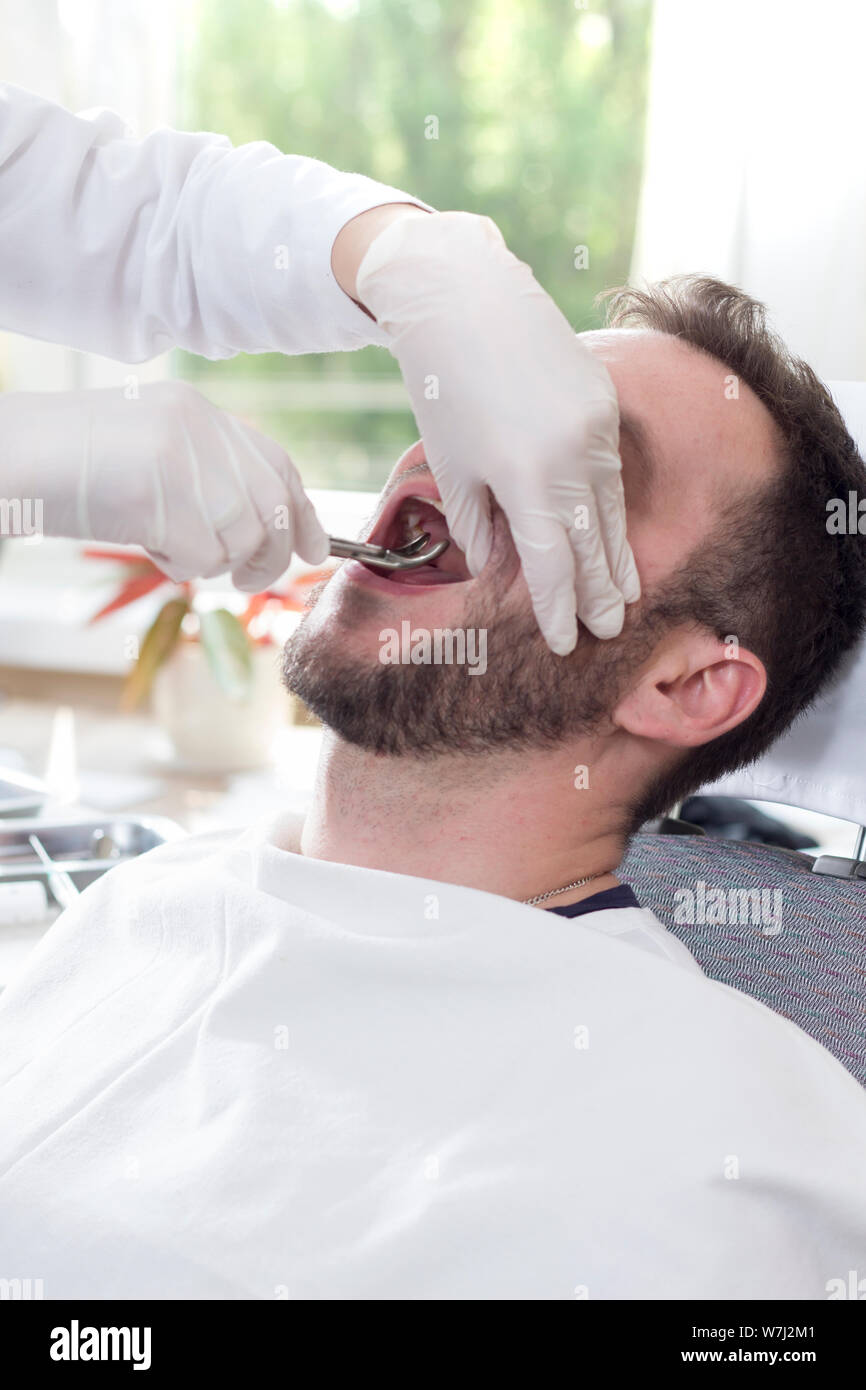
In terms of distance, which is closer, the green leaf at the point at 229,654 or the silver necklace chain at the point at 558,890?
the silver necklace chain at the point at 558,890

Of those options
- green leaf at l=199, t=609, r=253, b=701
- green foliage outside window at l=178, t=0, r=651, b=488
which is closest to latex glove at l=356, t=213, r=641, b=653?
green leaf at l=199, t=609, r=253, b=701

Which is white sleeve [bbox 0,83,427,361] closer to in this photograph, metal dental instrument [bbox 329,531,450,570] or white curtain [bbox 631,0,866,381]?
metal dental instrument [bbox 329,531,450,570]

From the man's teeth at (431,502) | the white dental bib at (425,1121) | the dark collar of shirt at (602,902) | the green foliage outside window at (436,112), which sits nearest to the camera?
the white dental bib at (425,1121)

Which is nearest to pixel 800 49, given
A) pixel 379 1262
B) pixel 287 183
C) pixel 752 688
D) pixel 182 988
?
pixel 287 183

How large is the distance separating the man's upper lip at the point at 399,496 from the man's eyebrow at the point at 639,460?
168 millimetres

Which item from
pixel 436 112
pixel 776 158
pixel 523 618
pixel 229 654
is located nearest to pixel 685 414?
pixel 523 618

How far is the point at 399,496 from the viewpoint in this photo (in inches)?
42.4

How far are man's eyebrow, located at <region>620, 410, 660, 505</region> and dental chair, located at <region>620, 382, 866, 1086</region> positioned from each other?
0.83 ft

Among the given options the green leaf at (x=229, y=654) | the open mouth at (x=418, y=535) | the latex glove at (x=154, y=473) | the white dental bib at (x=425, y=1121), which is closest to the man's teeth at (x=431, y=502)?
the open mouth at (x=418, y=535)

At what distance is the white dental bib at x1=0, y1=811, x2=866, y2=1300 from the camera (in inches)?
29.1

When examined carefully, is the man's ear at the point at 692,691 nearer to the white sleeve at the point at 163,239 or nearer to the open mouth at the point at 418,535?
the open mouth at the point at 418,535

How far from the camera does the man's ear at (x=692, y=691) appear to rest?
39.7 inches

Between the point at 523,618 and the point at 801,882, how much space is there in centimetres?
40

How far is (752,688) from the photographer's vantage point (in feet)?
3.36
